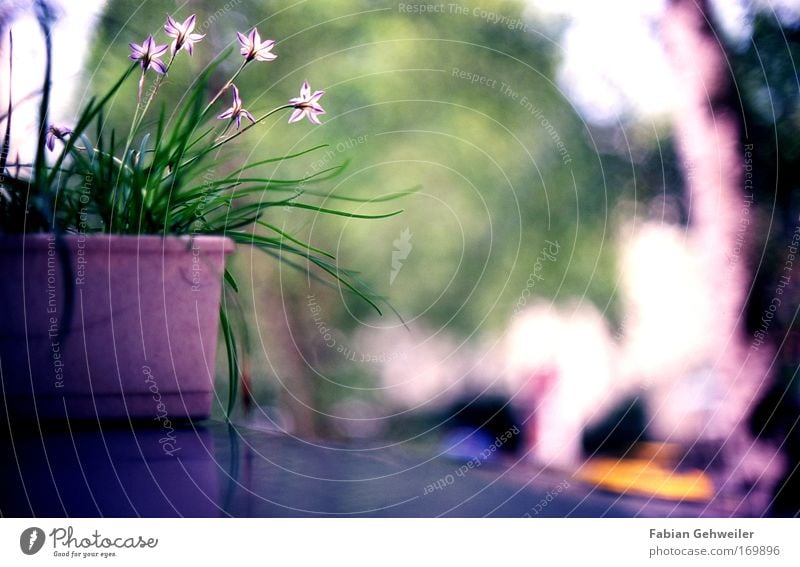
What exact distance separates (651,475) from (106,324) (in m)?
2.09

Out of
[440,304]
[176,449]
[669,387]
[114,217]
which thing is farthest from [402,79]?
[176,449]

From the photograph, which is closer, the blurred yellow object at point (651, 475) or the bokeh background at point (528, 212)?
the bokeh background at point (528, 212)

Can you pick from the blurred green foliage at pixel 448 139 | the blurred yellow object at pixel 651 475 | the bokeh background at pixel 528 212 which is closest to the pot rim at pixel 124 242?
the bokeh background at pixel 528 212

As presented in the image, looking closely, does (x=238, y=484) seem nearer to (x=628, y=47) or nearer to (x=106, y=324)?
(x=106, y=324)

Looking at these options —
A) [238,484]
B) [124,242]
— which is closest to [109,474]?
[238,484]

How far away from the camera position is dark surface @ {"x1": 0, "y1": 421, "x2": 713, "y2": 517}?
0.52 m

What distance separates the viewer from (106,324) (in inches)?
24.9

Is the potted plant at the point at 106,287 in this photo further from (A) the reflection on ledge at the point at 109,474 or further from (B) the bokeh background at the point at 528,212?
(B) the bokeh background at the point at 528,212

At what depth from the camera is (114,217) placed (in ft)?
2.18

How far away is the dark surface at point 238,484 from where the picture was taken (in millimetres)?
523

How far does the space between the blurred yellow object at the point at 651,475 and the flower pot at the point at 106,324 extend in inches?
43.6

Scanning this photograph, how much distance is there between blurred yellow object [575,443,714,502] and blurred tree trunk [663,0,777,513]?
155mm

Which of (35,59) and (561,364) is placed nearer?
(35,59)
